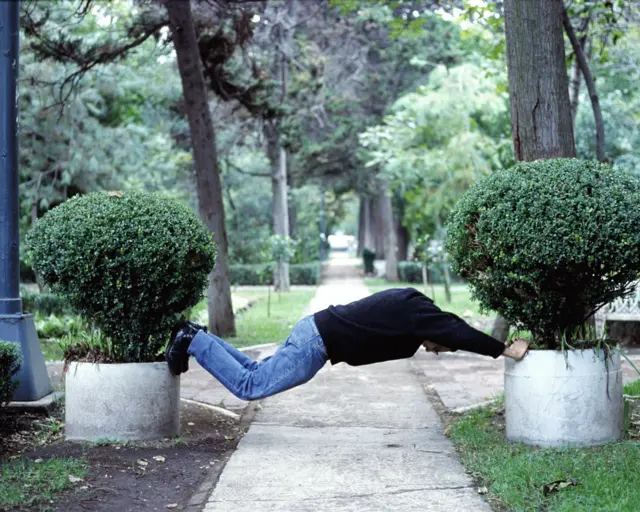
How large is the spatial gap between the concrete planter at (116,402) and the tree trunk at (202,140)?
7.28m

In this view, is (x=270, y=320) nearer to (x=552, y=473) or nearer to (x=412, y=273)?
(x=552, y=473)

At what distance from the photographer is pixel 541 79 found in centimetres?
736

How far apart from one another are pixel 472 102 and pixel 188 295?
66.6 feet

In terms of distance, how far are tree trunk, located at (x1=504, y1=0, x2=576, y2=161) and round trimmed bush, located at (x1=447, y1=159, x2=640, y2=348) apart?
1.48 m

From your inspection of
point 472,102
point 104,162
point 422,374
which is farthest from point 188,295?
point 472,102

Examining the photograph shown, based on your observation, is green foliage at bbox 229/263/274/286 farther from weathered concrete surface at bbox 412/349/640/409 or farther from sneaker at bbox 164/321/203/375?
sneaker at bbox 164/321/203/375

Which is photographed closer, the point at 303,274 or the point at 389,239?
the point at 389,239

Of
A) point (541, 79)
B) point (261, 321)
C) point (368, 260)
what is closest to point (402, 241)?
point (368, 260)

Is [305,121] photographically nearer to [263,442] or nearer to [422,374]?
[422,374]

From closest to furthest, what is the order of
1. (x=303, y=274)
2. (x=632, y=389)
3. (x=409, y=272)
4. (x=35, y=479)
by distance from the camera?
(x=35, y=479) → (x=632, y=389) → (x=409, y=272) → (x=303, y=274)

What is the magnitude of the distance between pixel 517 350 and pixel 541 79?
2767 millimetres

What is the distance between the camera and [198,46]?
14.3 metres

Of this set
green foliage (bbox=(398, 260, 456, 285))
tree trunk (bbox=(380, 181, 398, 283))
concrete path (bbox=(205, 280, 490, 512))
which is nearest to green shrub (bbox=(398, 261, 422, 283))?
green foliage (bbox=(398, 260, 456, 285))

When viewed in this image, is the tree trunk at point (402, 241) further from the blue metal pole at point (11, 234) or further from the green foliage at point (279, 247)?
the blue metal pole at point (11, 234)
